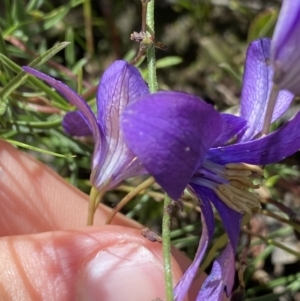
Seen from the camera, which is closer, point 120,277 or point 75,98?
point 75,98

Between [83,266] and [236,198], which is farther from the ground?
[236,198]

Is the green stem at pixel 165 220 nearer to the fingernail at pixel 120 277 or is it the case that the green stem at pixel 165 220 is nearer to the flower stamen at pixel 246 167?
the flower stamen at pixel 246 167

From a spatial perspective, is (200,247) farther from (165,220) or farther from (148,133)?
(148,133)

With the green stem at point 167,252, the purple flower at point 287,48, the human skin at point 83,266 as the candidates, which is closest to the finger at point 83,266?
the human skin at point 83,266

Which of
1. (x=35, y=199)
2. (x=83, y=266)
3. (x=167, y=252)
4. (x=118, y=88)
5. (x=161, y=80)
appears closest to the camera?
(x=167, y=252)

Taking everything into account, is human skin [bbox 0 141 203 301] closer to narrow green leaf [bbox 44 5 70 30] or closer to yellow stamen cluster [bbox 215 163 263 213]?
yellow stamen cluster [bbox 215 163 263 213]

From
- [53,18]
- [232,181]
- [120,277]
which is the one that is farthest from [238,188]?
[53,18]

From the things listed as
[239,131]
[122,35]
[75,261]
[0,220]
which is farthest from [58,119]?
[122,35]
